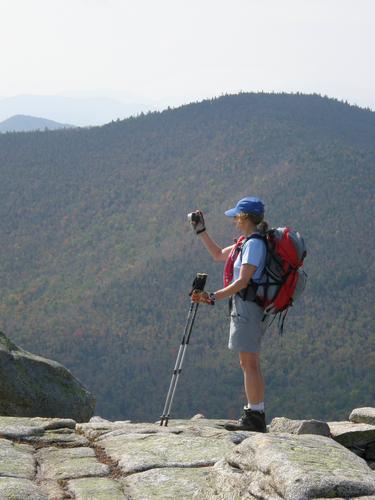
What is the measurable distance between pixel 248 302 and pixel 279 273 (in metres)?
0.40

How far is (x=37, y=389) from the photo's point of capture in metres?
10.5

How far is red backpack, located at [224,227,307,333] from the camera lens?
24.3 feet

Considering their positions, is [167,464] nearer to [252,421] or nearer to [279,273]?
[252,421]

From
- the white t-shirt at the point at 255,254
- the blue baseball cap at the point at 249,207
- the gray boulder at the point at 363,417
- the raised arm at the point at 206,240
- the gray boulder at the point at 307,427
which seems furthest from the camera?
the gray boulder at the point at 363,417

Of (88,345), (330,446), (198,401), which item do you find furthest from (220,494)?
(88,345)

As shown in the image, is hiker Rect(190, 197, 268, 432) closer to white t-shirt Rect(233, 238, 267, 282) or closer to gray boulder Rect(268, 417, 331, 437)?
white t-shirt Rect(233, 238, 267, 282)

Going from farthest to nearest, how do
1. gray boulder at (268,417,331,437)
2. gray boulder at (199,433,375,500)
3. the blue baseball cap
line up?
gray boulder at (268,417,331,437) < the blue baseball cap < gray boulder at (199,433,375,500)

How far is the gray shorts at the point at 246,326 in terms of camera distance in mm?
7613

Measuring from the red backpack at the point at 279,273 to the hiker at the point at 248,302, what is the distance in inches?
2.3

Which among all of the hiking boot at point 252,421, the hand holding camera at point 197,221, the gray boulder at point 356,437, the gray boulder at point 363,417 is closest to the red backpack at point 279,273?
the hiking boot at point 252,421

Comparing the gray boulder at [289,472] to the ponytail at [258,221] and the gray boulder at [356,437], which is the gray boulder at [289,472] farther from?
the gray boulder at [356,437]

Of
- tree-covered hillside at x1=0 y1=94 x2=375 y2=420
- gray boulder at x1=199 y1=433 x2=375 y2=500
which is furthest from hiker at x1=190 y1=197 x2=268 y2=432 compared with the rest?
tree-covered hillside at x1=0 y1=94 x2=375 y2=420

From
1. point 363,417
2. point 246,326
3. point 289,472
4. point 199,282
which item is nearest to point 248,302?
point 246,326

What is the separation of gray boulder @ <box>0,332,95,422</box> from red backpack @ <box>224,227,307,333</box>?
3.97 metres
